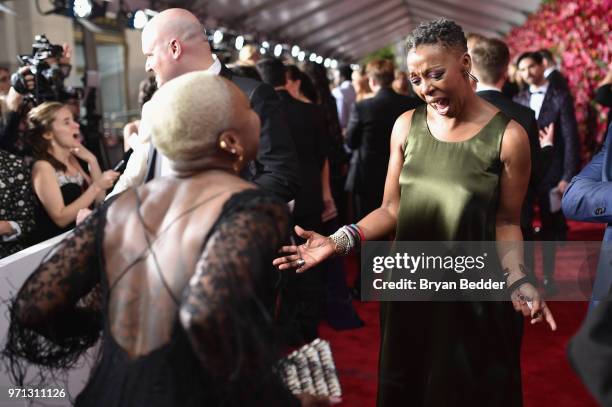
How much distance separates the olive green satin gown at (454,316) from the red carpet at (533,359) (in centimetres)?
64

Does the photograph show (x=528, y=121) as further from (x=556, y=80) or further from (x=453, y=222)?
(x=556, y=80)

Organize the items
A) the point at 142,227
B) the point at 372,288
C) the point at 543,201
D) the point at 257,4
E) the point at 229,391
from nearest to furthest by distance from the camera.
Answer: the point at 229,391 → the point at 142,227 → the point at 372,288 → the point at 543,201 → the point at 257,4

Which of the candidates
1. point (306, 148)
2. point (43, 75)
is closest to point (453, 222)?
point (306, 148)

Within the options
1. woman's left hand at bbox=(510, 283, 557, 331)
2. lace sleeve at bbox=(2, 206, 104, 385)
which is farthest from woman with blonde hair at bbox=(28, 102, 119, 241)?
woman's left hand at bbox=(510, 283, 557, 331)

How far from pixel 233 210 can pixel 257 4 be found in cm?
1322

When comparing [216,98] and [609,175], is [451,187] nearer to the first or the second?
[609,175]

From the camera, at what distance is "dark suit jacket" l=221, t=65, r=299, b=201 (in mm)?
2340

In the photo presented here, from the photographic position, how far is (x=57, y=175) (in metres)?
3.31

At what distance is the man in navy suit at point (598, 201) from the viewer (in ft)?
5.85

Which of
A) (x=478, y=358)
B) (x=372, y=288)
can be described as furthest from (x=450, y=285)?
(x=372, y=288)

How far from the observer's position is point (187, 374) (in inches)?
49.7

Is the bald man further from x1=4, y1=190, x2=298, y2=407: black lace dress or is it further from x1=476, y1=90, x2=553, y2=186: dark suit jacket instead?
x1=476, y1=90, x2=553, y2=186: dark suit jacket

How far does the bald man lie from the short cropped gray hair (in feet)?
1.87

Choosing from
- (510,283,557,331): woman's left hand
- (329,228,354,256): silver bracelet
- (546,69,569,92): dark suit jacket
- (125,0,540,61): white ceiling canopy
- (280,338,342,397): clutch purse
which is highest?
(125,0,540,61): white ceiling canopy
